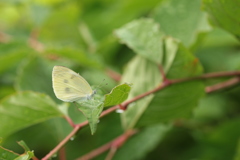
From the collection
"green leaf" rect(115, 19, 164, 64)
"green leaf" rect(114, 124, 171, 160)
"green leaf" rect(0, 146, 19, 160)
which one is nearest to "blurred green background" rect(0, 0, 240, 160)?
"green leaf" rect(114, 124, 171, 160)

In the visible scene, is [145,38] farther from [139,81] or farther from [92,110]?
[92,110]

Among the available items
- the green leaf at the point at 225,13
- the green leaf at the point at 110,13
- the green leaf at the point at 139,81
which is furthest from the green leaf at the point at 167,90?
the green leaf at the point at 110,13

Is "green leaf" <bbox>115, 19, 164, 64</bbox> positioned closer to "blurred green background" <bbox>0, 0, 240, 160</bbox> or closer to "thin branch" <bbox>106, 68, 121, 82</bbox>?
"blurred green background" <bbox>0, 0, 240, 160</bbox>

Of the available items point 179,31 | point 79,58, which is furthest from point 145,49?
point 79,58

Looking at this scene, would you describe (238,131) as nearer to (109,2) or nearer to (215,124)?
(215,124)

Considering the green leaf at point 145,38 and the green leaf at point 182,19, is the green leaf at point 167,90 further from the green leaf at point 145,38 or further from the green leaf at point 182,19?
the green leaf at point 182,19
